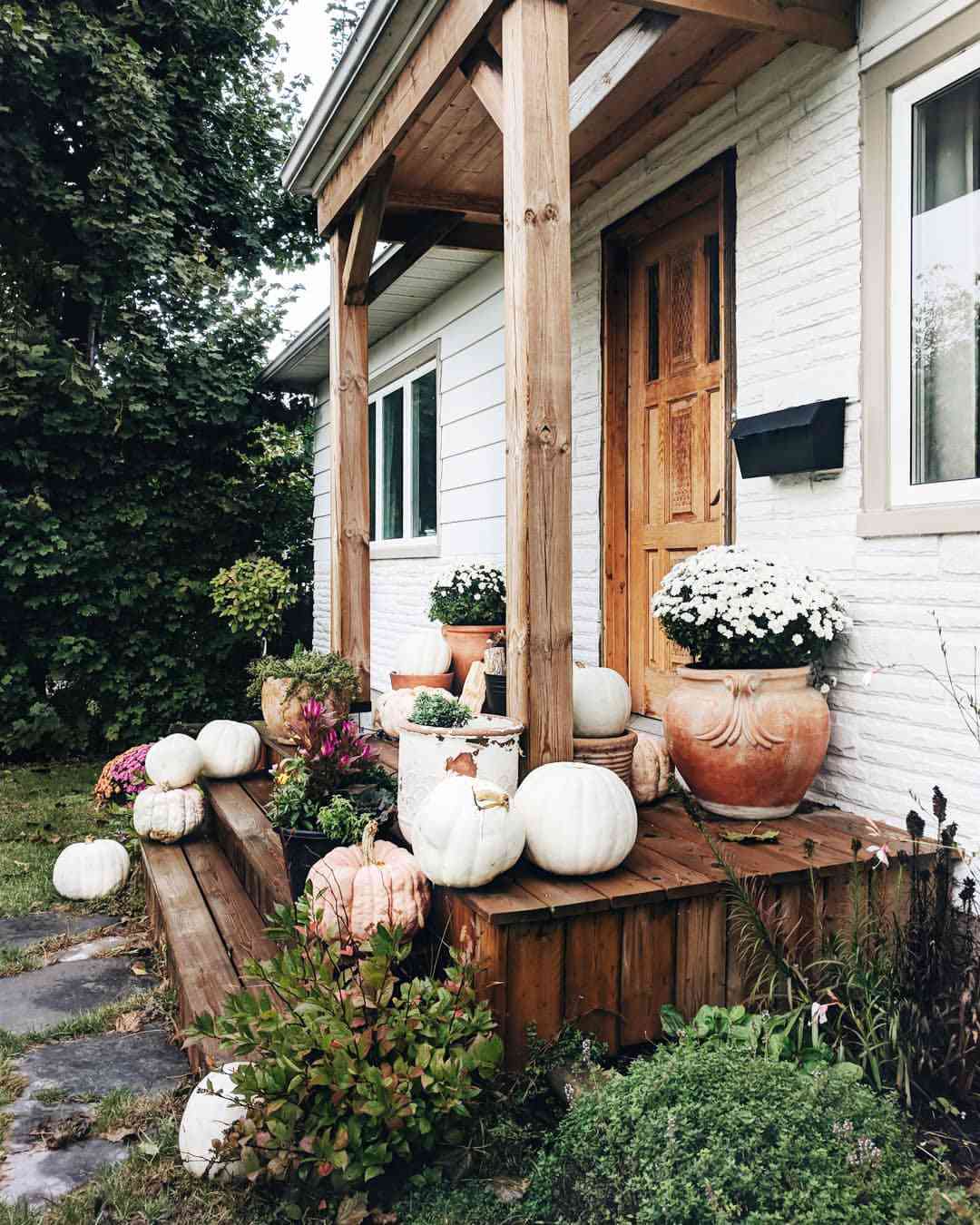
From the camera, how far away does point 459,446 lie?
19.6 ft

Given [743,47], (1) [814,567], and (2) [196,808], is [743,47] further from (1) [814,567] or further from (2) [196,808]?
(2) [196,808]

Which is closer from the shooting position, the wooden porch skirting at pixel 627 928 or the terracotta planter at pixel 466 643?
the wooden porch skirting at pixel 627 928

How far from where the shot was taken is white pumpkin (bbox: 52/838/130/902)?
3854 millimetres

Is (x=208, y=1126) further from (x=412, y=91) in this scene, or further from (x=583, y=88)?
(x=583, y=88)

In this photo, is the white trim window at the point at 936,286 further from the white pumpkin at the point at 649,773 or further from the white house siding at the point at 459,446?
the white house siding at the point at 459,446

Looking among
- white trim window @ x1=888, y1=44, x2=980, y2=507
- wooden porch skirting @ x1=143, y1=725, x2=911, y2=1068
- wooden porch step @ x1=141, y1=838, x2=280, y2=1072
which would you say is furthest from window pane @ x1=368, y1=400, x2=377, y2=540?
white trim window @ x1=888, y1=44, x2=980, y2=507

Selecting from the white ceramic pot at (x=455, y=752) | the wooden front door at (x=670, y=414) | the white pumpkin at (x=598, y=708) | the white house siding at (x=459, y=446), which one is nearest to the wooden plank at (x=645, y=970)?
the white ceramic pot at (x=455, y=752)

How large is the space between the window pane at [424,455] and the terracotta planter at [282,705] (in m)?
2.24

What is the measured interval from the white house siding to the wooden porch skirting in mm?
3061

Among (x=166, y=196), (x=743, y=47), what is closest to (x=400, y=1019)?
(x=743, y=47)

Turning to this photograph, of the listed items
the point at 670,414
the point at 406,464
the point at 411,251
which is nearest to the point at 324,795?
the point at 670,414

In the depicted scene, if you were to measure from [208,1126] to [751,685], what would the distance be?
1750mm

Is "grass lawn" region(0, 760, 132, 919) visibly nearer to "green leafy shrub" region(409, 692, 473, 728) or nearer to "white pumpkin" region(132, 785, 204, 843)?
"white pumpkin" region(132, 785, 204, 843)

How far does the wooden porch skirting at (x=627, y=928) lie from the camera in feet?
7.02
